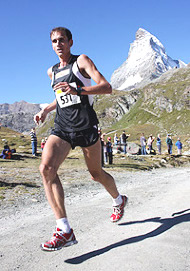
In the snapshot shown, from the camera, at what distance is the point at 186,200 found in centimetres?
662

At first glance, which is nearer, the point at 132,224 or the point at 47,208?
the point at 132,224

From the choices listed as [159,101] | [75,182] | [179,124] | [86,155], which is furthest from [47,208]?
[159,101]

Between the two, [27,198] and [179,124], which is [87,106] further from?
[179,124]

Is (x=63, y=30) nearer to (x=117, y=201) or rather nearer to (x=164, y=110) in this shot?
(x=117, y=201)

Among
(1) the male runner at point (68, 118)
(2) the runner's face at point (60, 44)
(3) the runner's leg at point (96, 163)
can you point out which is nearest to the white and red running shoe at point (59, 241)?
(1) the male runner at point (68, 118)

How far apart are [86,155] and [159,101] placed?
177134 mm

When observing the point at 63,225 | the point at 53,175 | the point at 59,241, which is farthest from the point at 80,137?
the point at 59,241

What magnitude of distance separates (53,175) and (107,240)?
123cm

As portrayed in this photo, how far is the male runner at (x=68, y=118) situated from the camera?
3.92 metres

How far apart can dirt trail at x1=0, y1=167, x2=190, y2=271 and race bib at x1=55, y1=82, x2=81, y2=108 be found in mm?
2041

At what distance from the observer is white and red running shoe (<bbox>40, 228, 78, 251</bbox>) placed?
3.57 m

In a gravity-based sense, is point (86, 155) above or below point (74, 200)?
above

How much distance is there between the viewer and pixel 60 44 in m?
4.28

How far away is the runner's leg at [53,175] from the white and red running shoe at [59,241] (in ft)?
0.82
